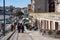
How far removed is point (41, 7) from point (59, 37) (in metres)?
56.0

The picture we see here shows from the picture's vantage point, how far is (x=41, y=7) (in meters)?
84.0

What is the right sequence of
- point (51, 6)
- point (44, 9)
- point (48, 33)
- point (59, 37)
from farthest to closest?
point (44, 9)
point (51, 6)
point (48, 33)
point (59, 37)

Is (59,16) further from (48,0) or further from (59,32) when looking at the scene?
(48,0)

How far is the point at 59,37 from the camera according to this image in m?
28.3

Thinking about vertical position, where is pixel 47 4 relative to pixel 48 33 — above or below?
above

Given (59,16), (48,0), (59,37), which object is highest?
(48,0)

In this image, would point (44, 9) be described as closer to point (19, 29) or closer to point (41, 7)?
point (41, 7)

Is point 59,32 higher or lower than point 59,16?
lower

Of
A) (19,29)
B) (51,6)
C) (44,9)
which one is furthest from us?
(44,9)

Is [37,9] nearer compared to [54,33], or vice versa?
[54,33]

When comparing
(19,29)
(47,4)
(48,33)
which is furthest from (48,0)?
(48,33)

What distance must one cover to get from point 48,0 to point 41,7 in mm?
4182

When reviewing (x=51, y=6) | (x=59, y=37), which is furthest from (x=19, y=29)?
(x=51, y=6)

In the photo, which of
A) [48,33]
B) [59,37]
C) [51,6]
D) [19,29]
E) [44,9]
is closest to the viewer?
[59,37]
